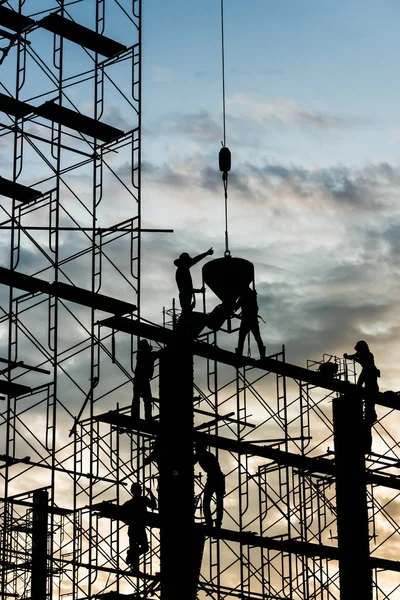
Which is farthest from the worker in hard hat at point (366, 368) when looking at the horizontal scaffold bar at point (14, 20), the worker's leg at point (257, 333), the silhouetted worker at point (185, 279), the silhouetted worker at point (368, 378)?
the horizontal scaffold bar at point (14, 20)

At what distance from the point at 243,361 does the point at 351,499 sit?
4.24 m

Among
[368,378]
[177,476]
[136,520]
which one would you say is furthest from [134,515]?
[368,378]

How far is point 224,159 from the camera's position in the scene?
108 ft

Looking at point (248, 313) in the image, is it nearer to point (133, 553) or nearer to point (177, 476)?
point (177, 476)

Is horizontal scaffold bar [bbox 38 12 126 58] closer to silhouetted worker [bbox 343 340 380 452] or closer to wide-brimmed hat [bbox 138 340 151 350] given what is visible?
wide-brimmed hat [bbox 138 340 151 350]

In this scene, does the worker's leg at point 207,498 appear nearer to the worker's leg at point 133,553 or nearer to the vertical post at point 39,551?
the worker's leg at point 133,553

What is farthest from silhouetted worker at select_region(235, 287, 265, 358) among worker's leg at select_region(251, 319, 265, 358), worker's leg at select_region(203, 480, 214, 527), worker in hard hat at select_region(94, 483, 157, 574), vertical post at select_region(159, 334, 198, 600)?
worker in hard hat at select_region(94, 483, 157, 574)

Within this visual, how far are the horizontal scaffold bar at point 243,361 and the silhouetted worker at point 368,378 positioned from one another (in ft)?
0.84

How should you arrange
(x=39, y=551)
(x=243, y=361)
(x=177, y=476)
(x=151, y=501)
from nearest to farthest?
(x=177, y=476) < (x=151, y=501) < (x=243, y=361) < (x=39, y=551)

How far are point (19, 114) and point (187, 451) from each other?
9.11 metres

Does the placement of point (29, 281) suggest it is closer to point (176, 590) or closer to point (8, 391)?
point (8, 391)

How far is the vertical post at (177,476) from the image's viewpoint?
95.1 feet

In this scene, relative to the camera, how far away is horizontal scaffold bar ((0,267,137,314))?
31234 mm

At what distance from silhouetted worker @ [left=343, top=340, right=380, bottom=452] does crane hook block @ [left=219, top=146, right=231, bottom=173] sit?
561 cm
